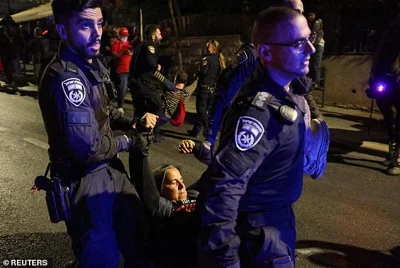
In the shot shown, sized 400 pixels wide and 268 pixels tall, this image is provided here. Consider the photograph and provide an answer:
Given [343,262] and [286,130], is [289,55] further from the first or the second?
[343,262]

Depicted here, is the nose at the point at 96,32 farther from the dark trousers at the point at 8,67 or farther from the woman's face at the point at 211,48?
the dark trousers at the point at 8,67

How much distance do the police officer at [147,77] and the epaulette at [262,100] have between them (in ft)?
17.4

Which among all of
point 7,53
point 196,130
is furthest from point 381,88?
point 7,53

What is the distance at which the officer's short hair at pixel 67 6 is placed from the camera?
2490 mm

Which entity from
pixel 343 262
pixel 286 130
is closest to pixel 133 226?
pixel 286 130

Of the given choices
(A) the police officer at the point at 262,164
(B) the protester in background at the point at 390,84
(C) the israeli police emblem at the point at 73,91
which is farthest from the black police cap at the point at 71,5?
(B) the protester in background at the point at 390,84

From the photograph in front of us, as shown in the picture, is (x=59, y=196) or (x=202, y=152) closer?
(x=59, y=196)

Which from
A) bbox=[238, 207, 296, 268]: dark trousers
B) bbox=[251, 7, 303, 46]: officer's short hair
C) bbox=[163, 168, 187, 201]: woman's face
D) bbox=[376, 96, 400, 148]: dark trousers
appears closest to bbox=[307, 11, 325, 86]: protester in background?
bbox=[376, 96, 400, 148]: dark trousers

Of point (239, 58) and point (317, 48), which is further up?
point (239, 58)

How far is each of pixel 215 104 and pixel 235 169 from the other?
7.54ft

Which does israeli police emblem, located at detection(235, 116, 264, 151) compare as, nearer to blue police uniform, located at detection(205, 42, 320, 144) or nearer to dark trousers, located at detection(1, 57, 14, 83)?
blue police uniform, located at detection(205, 42, 320, 144)

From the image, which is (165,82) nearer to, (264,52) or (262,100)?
(264,52)

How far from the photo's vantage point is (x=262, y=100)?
1.84m

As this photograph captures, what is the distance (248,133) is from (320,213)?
3.35 metres
